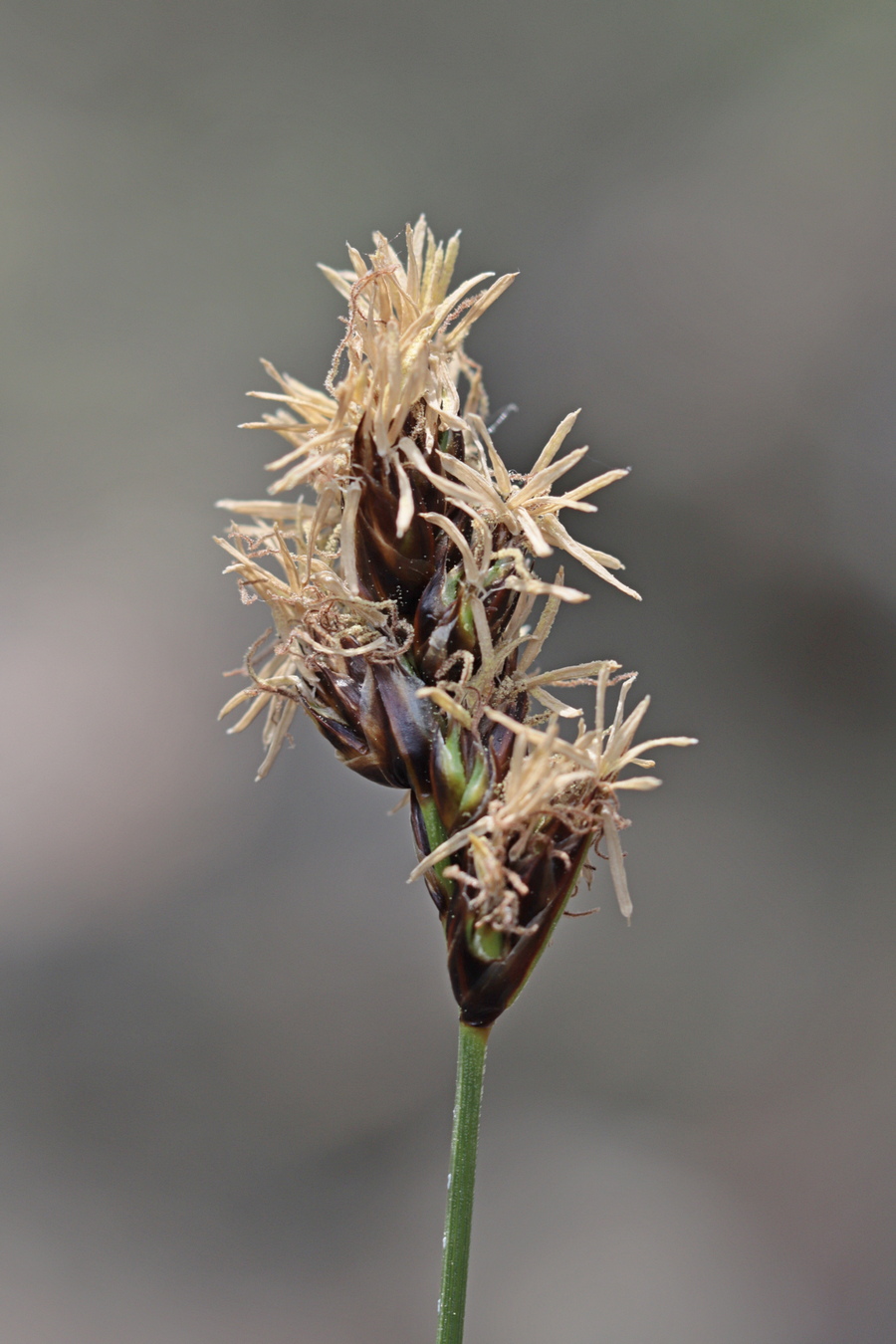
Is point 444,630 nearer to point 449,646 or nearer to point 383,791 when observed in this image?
point 449,646

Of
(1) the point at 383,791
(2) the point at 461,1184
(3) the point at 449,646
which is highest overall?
(3) the point at 449,646

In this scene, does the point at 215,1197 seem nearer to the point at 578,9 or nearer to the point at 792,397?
the point at 792,397

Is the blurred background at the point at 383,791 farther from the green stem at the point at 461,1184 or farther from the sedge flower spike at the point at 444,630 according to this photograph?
the sedge flower spike at the point at 444,630

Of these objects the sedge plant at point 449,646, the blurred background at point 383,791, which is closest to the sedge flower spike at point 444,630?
the sedge plant at point 449,646

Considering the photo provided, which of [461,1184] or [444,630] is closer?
[461,1184]

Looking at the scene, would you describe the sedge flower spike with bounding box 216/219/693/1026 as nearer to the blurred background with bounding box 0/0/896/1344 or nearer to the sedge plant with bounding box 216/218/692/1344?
the sedge plant with bounding box 216/218/692/1344

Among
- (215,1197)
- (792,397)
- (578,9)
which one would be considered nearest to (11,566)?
(215,1197)

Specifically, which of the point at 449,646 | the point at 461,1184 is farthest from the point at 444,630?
the point at 461,1184

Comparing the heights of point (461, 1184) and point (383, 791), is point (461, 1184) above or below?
below

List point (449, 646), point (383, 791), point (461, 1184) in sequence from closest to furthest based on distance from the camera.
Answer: point (461, 1184) < point (449, 646) < point (383, 791)
